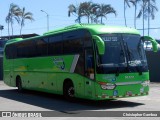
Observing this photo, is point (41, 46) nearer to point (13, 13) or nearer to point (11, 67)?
point (11, 67)

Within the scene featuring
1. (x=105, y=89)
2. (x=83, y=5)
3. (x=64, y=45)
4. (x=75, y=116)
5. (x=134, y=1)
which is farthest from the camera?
(x=83, y=5)

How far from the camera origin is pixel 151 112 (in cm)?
1330

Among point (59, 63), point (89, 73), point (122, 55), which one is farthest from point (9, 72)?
point (122, 55)

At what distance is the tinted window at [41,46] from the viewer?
19587 millimetres

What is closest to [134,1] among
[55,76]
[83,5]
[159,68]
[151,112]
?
[83,5]

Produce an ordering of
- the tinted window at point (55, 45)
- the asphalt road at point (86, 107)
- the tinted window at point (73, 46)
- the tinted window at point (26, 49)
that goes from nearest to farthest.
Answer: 1. the asphalt road at point (86, 107)
2. the tinted window at point (73, 46)
3. the tinted window at point (55, 45)
4. the tinted window at point (26, 49)

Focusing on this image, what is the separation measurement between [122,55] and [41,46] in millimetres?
6157

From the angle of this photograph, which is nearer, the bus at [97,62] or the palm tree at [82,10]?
the bus at [97,62]

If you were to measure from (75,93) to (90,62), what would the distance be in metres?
1.92

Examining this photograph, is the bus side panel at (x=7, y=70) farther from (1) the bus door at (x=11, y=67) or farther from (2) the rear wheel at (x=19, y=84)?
(2) the rear wheel at (x=19, y=84)

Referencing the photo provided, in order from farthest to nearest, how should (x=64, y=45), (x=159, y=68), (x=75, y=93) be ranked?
(x=159, y=68)
(x=64, y=45)
(x=75, y=93)

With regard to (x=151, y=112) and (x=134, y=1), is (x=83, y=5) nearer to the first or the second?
(x=134, y=1)

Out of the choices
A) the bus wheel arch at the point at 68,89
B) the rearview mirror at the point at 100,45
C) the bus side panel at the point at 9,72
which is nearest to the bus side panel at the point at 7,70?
the bus side panel at the point at 9,72

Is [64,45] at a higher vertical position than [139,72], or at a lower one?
higher
